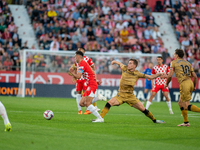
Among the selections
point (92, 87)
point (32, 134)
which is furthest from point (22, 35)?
point (32, 134)

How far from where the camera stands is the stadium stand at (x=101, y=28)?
24.5 metres

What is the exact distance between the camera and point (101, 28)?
27.1 metres

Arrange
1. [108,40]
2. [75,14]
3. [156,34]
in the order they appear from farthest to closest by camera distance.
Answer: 1. [156,34]
2. [75,14]
3. [108,40]

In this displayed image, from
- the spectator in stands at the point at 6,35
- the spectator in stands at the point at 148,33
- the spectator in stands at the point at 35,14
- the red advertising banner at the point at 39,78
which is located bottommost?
the red advertising banner at the point at 39,78

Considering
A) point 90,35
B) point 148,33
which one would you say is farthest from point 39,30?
point 148,33

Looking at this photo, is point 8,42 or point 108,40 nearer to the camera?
point 8,42

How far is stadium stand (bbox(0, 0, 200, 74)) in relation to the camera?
24.5 meters

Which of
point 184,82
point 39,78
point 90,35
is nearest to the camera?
point 184,82

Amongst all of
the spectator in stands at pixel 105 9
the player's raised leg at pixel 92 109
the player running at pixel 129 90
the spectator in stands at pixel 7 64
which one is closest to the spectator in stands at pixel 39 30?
the spectator in stands at pixel 7 64

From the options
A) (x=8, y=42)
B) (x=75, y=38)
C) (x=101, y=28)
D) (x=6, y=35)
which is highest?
(x=101, y=28)

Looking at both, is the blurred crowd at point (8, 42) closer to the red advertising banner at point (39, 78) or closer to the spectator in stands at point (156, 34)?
the red advertising banner at point (39, 78)

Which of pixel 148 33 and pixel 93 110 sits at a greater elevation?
pixel 148 33

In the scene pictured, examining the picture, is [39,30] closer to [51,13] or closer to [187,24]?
[51,13]

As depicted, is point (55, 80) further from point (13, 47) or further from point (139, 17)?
point (139, 17)
